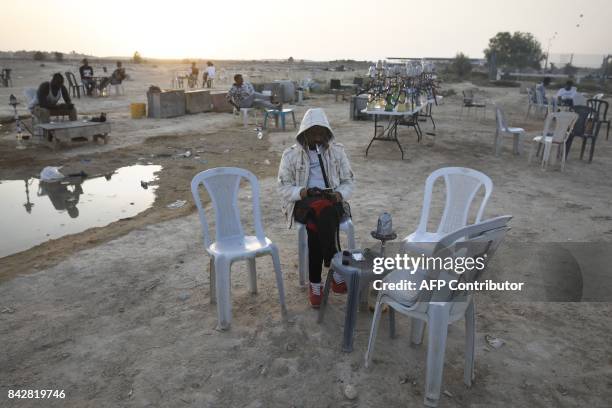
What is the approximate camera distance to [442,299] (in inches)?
101

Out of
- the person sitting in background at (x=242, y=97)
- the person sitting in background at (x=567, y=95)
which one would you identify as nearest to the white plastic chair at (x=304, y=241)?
the person sitting in background at (x=242, y=97)

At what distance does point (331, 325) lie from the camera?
3.42 m

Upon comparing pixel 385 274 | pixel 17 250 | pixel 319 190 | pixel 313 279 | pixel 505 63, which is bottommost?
pixel 17 250

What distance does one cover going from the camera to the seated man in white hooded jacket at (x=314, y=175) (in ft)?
11.9

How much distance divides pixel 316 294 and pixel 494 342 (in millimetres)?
1382

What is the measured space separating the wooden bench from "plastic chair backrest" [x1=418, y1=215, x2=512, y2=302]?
919 cm

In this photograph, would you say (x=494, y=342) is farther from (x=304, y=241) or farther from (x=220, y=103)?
(x=220, y=103)

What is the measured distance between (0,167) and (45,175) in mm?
1367

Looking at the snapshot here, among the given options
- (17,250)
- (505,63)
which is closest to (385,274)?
(17,250)

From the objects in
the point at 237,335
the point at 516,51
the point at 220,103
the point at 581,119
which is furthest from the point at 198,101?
the point at 516,51

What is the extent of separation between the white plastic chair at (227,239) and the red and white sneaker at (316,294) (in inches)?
9.8

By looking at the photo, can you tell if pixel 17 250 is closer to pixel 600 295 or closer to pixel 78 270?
pixel 78 270

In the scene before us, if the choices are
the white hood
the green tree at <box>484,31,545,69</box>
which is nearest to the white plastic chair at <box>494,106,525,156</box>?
the white hood

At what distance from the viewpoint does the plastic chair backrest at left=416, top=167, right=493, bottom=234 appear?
369 centimetres
